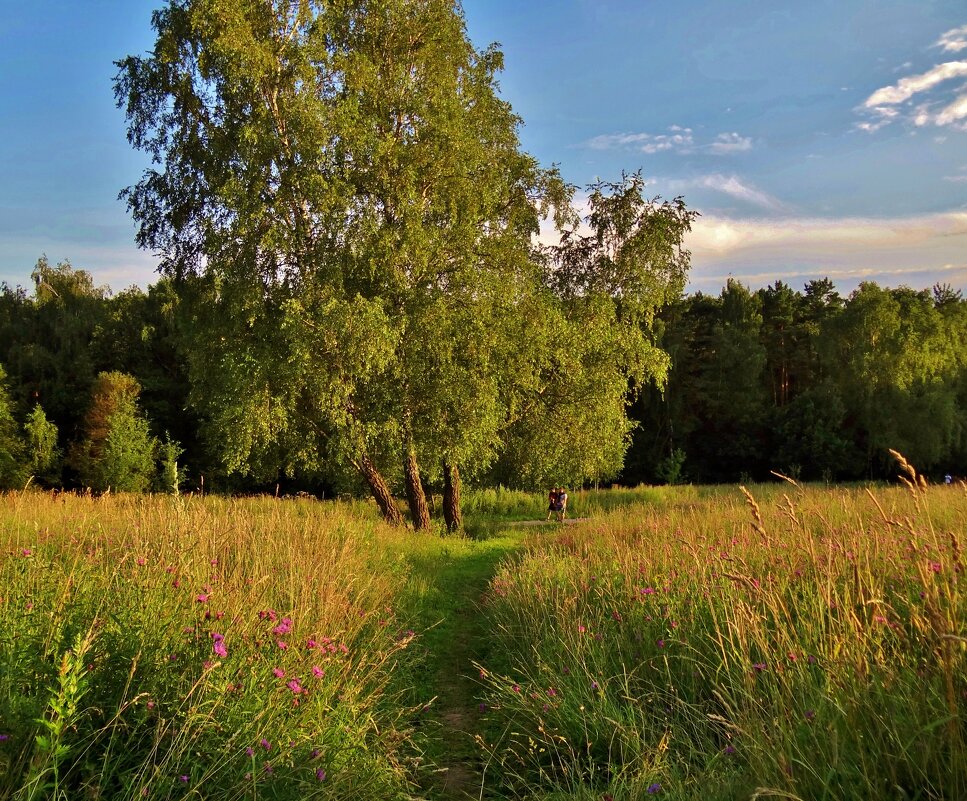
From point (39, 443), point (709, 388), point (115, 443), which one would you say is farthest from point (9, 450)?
point (709, 388)

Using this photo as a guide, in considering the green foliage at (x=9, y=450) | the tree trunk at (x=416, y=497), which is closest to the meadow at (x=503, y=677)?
the tree trunk at (x=416, y=497)

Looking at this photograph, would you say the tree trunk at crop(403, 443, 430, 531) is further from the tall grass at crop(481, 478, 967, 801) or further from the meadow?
the meadow

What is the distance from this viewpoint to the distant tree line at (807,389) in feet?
135

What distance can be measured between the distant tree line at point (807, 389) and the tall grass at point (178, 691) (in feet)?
118

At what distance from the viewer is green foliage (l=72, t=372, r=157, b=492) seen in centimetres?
3033

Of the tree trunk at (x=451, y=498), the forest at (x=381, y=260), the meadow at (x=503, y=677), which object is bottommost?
the tree trunk at (x=451, y=498)

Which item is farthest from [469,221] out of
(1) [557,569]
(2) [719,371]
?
(2) [719,371]

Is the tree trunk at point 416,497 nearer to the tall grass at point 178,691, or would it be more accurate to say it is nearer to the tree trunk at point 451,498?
the tree trunk at point 451,498

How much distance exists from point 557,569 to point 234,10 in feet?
41.4

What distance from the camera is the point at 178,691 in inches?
119

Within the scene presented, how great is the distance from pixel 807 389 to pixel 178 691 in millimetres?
50089

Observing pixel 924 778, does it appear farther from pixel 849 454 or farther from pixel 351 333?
pixel 849 454

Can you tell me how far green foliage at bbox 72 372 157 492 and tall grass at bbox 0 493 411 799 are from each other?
2785cm

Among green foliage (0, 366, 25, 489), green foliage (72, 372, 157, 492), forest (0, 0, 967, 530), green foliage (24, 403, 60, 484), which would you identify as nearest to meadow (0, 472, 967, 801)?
forest (0, 0, 967, 530)
